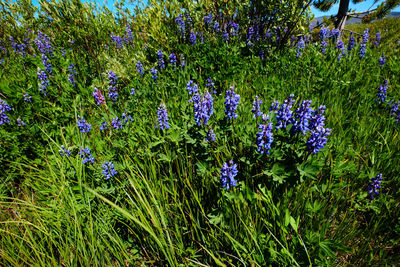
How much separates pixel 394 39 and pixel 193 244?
1038cm

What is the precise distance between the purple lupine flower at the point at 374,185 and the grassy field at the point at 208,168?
0.7 inches

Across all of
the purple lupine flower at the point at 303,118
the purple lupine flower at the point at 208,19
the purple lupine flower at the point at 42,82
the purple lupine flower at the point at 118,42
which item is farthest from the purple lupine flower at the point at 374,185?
the purple lupine flower at the point at 118,42

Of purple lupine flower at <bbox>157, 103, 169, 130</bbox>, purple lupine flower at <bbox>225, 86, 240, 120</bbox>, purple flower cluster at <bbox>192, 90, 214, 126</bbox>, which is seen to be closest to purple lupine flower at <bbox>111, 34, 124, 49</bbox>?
purple lupine flower at <bbox>157, 103, 169, 130</bbox>

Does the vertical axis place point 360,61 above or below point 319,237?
above

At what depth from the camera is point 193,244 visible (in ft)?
5.79

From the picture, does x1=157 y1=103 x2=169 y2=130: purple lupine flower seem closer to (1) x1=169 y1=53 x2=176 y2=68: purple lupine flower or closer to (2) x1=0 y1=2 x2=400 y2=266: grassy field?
(2) x1=0 y1=2 x2=400 y2=266: grassy field

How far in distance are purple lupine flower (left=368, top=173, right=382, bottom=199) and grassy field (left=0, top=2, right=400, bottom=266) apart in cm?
2

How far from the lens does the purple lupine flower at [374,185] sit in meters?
1.82

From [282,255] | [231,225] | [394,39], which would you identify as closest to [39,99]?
[231,225]

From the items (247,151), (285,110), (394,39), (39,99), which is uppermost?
(394,39)

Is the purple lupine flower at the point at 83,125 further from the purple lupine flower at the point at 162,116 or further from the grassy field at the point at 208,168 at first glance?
the purple lupine flower at the point at 162,116

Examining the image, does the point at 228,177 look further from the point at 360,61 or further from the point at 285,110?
the point at 360,61

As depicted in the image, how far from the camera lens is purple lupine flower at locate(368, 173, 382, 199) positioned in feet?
5.97

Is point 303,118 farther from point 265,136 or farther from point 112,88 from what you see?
point 112,88
